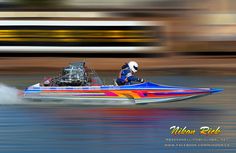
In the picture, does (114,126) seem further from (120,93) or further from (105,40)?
(105,40)

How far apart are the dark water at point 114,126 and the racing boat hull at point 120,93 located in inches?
8.7

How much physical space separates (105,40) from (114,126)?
12331mm

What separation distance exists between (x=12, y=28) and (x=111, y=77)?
4839mm

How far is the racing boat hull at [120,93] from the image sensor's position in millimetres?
15732

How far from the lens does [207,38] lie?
93.5ft

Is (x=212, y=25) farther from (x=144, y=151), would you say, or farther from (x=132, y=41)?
(x=144, y=151)

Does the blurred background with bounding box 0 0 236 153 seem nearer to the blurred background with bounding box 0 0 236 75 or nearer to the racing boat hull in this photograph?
the blurred background with bounding box 0 0 236 75

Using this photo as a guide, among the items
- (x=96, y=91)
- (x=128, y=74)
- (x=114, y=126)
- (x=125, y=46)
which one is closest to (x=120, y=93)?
(x=128, y=74)

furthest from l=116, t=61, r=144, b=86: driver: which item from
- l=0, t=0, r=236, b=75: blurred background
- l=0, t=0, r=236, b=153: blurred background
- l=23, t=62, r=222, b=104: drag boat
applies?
l=0, t=0, r=236, b=75: blurred background

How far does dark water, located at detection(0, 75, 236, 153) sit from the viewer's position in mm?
12508

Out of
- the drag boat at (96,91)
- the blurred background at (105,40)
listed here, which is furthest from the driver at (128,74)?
the blurred background at (105,40)

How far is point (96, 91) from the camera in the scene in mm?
15992

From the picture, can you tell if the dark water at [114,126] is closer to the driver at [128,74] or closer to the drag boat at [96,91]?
the drag boat at [96,91]

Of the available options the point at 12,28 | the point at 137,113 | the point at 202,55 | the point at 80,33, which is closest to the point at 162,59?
the point at 202,55
